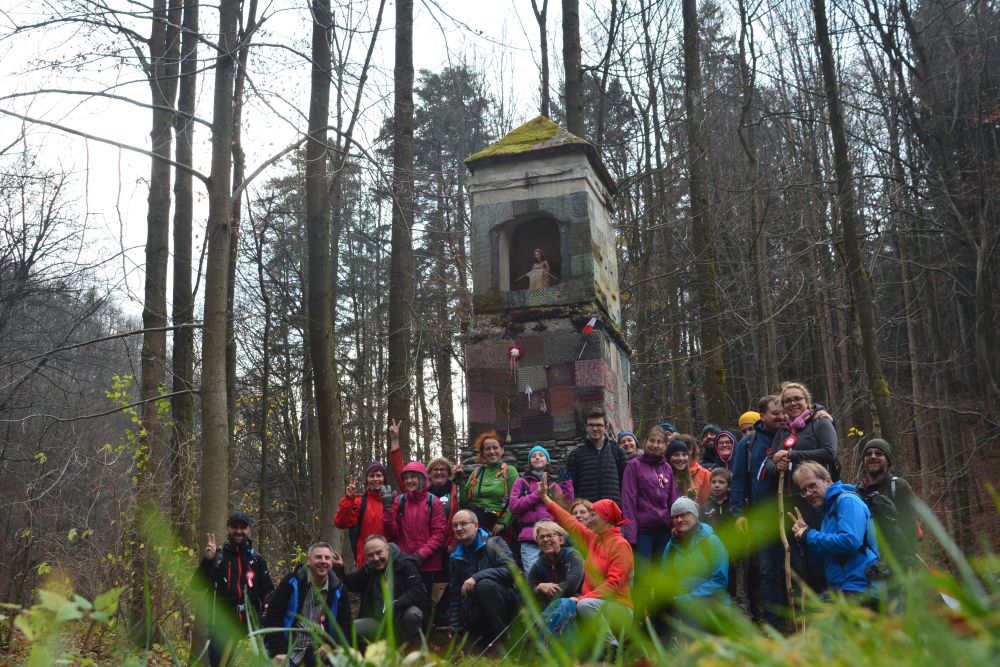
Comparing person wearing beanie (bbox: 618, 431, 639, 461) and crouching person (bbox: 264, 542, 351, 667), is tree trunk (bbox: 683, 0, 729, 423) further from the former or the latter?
crouching person (bbox: 264, 542, 351, 667)

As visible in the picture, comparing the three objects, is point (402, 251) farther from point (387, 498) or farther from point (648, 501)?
point (648, 501)

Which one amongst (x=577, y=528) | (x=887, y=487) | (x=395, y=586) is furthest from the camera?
(x=395, y=586)

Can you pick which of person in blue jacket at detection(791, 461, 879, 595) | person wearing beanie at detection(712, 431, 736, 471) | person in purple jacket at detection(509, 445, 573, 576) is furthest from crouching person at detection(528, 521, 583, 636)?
person wearing beanie at detection(712, 431, 736, 471)

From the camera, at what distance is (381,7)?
37.4ft

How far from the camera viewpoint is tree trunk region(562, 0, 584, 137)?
50.0 feet

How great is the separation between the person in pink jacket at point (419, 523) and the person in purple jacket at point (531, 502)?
0.68 metres

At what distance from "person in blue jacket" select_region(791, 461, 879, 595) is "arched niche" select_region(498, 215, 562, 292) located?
6750 millimetres

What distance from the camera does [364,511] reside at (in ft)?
27.8

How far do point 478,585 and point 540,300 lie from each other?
503 cm

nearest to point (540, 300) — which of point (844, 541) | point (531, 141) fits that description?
point (531, 141)

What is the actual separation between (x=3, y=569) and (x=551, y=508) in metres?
18.8

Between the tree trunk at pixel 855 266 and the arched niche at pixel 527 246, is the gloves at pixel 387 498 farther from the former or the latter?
the tree trunk at pixel 855 266

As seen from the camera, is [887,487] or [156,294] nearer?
[887,487]

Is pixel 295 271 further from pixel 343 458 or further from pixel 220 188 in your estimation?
pixel 220 188
